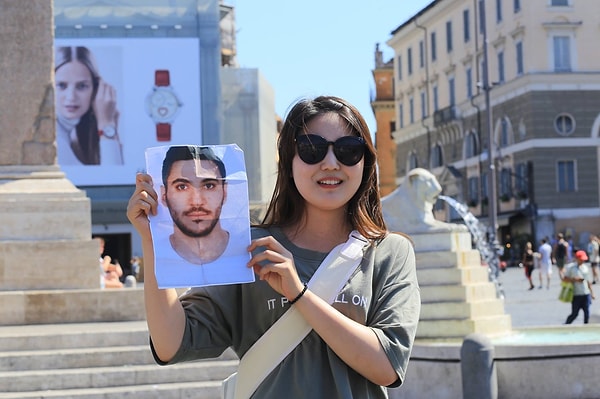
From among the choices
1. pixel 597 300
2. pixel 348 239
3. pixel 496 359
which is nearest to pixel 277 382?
pixel 348 239

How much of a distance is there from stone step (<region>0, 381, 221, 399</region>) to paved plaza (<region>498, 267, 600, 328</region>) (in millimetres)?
6590

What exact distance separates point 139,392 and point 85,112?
39.5m

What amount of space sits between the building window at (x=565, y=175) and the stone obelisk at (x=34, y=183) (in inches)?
1552

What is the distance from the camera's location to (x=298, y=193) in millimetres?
2992

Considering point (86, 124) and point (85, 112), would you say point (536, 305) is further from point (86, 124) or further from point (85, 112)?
point (85, 112)

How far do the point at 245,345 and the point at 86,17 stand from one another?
152 ft

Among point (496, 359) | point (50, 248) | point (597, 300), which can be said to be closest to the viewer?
point (496, 359)

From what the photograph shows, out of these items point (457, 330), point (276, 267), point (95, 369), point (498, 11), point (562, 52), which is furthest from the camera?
point (498, 11)

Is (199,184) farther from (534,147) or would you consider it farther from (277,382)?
(534,147)

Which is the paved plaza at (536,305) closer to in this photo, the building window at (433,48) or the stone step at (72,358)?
the stone step at (72,358)

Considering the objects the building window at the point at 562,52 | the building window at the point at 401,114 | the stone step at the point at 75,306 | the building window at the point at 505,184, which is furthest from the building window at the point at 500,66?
the stone step at the point at 75,306

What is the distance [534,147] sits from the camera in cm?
4900

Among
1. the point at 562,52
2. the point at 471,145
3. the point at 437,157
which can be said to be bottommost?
the point at 437,157

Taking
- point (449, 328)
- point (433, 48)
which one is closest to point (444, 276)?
point (449, 328)
